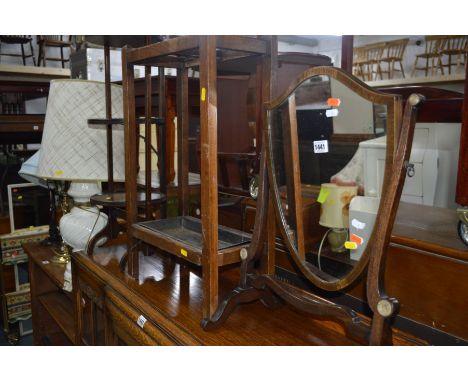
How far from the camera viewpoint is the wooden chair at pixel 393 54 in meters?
Answer: 6.71

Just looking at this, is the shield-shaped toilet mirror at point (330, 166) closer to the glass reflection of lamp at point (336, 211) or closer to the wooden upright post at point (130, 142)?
the glass reflection of lamp at point (336, 211)

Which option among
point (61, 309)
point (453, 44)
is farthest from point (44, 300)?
point (453, 44)

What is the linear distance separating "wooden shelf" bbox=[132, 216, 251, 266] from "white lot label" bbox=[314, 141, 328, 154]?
0.28m

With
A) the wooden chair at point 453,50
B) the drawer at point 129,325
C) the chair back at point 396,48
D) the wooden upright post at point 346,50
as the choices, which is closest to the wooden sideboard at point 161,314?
the drawer at point 129,325

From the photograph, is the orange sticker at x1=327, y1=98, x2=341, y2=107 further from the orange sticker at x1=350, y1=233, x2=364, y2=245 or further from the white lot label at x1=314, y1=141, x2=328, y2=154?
the orange sticker at x1=350, y1=233, x2=364, y2=245

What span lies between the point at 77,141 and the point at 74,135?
2cm

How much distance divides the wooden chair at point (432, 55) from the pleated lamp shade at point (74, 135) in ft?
18.3

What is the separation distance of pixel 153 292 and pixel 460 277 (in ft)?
2.40

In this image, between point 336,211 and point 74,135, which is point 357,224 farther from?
point 74,135

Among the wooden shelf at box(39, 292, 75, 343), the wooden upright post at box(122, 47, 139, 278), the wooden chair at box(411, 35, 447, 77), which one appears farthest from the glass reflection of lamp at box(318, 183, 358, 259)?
the wooden chair at box(411, 35, 447, 77)

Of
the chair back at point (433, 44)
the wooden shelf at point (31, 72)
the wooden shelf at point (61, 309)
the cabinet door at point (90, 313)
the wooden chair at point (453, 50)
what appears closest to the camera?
the cabinet door at point (90, 313)

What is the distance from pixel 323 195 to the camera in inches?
34.7

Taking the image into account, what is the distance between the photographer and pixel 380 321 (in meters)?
0.71

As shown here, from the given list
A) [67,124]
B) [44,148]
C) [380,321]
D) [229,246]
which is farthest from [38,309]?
[380,321]
